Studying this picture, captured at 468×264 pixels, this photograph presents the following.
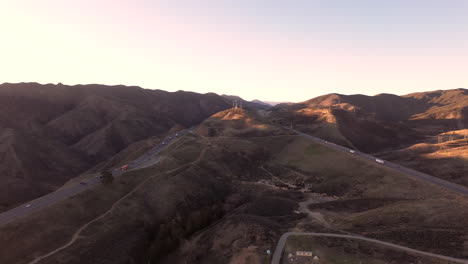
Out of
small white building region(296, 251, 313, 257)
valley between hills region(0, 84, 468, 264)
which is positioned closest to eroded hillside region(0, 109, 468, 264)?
valley between hills region(0, 84, 468, 264)

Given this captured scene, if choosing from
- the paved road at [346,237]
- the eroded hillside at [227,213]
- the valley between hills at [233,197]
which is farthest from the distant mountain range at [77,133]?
the paved road at [346,237]

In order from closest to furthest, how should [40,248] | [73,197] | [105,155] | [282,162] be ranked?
[40,248]
[73,197]
[282,162]
[105,155]

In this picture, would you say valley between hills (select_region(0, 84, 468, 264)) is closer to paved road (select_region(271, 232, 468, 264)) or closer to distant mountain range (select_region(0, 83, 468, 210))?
distant mountain range (select_region(0, 83, 468, 210))

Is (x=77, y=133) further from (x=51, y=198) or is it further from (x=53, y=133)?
(x=51, y=198)

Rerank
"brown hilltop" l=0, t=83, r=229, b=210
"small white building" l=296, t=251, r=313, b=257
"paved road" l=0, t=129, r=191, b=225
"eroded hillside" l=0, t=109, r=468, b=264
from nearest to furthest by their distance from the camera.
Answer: "small white building" l=296, t=251, r=313, b=257, "eroded hillside" l=0, t=109, r=468, b=264, "paved road" l=0, t=129, r=191, b=225, "brown hilltop" l=0, t=83, r=229, b=210

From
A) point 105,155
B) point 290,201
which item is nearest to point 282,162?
point 290,201

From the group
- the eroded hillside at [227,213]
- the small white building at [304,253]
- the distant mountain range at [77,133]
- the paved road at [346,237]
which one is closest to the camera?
the paved road at [346,237]

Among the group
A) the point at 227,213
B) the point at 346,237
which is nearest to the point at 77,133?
the point at 227,213

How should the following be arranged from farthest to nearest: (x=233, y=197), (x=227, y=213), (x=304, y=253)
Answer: (x=233, y=197)
(x=227, y=213)
(x=304, y=253)

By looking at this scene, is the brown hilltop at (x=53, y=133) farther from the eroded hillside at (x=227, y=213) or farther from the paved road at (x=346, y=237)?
the paved road at (x=346, y=237)

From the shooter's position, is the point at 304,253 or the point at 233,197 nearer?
the point at 304,253

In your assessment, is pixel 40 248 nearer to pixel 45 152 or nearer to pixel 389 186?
pixel 389 186
